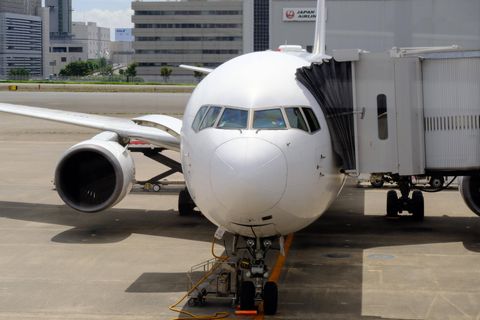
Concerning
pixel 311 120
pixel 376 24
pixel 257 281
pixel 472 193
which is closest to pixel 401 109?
pixel 311 120

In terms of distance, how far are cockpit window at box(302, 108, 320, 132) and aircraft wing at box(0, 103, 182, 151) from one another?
6.32 meters

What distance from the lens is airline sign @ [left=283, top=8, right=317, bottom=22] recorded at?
40219 mm

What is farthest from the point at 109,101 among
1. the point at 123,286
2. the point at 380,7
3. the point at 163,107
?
the point at 123,286

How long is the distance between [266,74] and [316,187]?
2.01m

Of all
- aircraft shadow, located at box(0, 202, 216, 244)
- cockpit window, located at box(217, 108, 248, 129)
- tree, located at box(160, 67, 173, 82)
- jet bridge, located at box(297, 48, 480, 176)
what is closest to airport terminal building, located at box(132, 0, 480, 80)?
aircraft shadow, located at box(0, 202, 216, 244)

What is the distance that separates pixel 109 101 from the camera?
63.8 m

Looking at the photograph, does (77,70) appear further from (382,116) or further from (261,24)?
(382,116)

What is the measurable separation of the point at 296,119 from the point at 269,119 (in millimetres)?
515

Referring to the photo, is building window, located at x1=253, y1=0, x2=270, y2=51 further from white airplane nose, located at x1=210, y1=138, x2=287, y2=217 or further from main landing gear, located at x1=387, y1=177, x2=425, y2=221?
white airplane nose, located at x1=210, y1=138, x2=287, y2=217

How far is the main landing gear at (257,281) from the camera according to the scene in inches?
486

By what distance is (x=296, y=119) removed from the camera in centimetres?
1238

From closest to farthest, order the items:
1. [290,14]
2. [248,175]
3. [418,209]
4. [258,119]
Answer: [248,175] → [258,119] → [418,209] → [290,14]

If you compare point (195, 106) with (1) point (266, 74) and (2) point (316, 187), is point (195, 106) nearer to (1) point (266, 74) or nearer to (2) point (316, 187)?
(1) point (266, 74)

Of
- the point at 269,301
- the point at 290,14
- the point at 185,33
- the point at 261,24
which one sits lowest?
the point at 269,301
